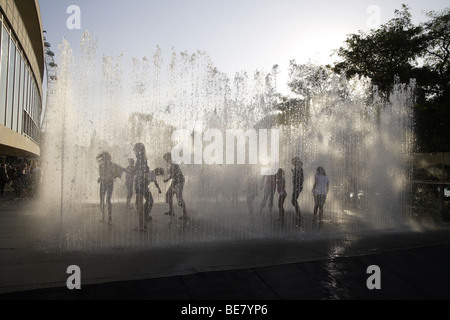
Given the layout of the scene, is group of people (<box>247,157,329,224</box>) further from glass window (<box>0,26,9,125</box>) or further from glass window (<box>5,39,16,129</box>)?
glass window (<box>5,39,16,129</box>)

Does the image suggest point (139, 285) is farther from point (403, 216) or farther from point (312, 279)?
point (403, 216)

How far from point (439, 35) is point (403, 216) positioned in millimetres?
10973

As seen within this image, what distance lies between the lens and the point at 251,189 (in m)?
8.92

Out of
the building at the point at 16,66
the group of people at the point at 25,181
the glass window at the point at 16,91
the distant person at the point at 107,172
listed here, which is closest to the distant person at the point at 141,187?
the distant person at the point at 107,172

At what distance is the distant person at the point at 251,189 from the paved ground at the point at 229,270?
7.94ft

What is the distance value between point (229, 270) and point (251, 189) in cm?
476

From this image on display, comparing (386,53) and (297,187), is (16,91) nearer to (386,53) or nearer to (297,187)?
(297,187)

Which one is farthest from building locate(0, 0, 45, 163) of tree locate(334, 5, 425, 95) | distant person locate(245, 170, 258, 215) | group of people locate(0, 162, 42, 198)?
tree locate(334, 5, 425, 95)

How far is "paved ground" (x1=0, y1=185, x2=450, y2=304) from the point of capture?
3.62 meters

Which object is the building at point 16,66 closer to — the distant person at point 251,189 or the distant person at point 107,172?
the distant person at point 107,172

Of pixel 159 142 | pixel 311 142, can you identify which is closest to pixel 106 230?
pixel 311 142

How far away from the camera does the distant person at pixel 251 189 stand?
28.5 feet

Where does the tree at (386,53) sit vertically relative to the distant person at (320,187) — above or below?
above

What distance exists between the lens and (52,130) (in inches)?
539
